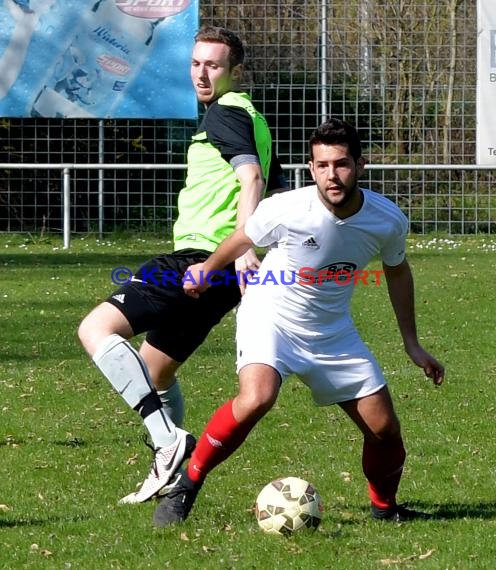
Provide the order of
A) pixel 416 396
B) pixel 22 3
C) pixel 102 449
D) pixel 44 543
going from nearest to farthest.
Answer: pixel 44 543 → pixel 102 449 → pixel 416 396 → pixel 22 3

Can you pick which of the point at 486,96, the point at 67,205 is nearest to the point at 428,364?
the point at 67,205

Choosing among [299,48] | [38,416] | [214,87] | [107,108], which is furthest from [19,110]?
[214,87]

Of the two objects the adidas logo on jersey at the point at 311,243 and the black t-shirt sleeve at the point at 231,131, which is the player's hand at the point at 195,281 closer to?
the adidas logo on jersey at the point at 311,243

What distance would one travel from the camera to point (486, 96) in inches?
812

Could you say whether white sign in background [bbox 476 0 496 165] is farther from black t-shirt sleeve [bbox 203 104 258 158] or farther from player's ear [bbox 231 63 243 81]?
black t-shirt sleeve [bbox 203 104 258 158]

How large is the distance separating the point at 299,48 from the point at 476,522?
16.4 m

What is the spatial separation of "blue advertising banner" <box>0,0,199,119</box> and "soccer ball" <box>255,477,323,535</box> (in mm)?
15690

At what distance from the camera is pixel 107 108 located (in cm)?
2083

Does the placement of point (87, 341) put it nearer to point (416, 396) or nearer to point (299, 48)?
point (416, 396)

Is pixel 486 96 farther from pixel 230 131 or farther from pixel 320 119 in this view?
pixel 230 131

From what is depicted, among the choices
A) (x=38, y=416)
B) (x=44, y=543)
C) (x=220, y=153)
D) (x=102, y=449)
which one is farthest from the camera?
(x=38, y=416)

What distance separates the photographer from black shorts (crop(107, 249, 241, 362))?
5.70 metres

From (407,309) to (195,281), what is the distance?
3.09ft

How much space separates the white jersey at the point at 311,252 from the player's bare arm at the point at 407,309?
187mm
